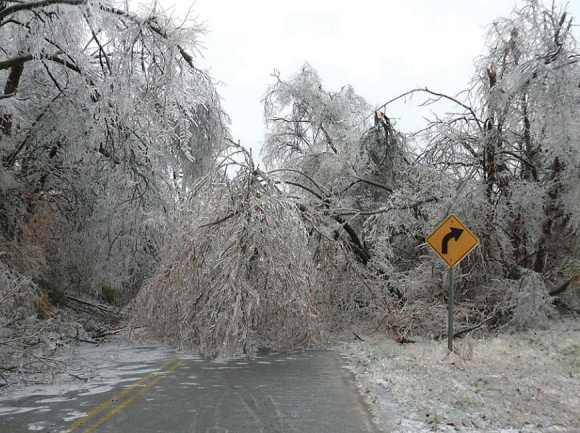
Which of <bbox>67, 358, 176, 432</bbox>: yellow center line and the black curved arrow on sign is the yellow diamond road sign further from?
<bbox>67, 358, 176, 432</bbox>: yellow center line

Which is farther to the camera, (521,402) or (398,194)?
(398,194)

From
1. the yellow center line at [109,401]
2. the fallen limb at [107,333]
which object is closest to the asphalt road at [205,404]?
the yellow center line at [109,401]

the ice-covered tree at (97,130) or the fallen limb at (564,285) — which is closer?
the ice-covered tree at (97,130)

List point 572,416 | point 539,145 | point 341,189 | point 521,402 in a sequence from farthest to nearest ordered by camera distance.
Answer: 1. point 341,189
2. point 539,145
3. point 521,402
4. point 572,416

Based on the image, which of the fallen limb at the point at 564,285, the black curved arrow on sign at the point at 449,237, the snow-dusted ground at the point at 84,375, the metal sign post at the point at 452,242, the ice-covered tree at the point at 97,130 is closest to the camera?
the snow-dusted ground at the point at 84,375

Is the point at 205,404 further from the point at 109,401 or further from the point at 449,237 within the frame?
the point at 449,237

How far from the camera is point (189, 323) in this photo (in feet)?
36.1

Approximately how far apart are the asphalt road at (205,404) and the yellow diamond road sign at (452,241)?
3170 millimetres

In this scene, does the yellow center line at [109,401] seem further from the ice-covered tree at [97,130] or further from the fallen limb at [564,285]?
the fallen limb at [564,285]

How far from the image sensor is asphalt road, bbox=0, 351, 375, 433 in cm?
643

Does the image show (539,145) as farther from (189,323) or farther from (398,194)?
(189,323)

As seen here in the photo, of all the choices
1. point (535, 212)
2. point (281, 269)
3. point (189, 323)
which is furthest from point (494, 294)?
point (189, 323)

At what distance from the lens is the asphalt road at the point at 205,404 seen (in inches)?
253

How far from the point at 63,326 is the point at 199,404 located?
6869 mm
